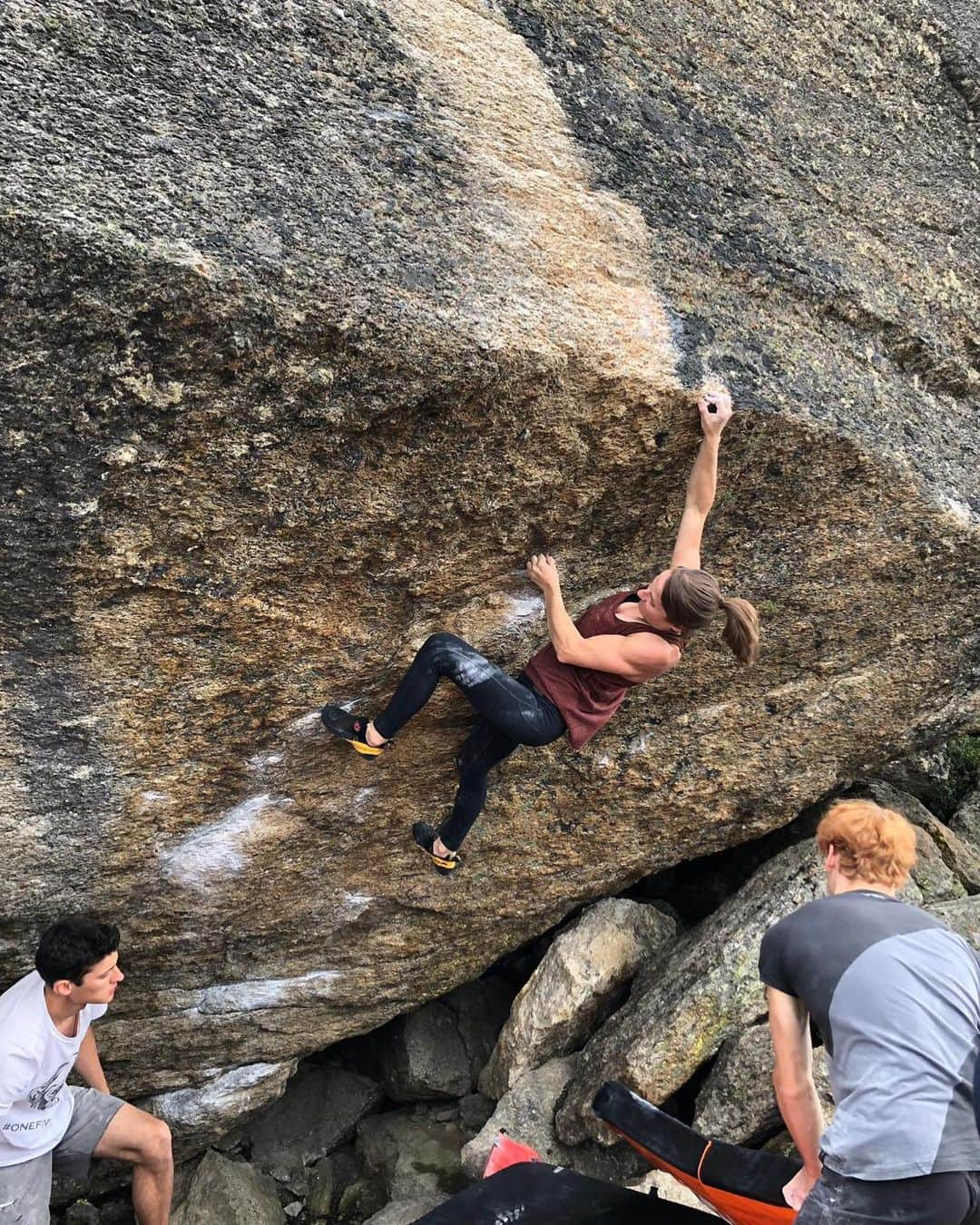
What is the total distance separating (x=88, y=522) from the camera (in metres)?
4.27

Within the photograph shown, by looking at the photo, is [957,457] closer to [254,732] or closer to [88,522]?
[254,732]

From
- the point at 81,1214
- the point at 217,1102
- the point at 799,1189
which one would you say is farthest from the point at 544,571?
the point at 81,1214

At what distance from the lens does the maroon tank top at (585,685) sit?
5.11m

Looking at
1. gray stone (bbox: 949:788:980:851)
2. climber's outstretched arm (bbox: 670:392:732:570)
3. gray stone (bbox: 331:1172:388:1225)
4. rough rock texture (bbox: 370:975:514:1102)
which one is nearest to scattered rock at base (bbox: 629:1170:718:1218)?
rough rock texture (bbox: 370:975:514:1102)

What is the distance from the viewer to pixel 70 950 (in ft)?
15.9

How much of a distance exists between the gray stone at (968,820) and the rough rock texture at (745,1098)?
111 inches

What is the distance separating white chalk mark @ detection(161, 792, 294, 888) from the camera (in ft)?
18.2

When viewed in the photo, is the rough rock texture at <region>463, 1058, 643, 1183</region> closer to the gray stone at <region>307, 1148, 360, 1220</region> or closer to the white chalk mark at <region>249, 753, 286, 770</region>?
the gray stone at <region>307, 1148, 360, 1220</region>

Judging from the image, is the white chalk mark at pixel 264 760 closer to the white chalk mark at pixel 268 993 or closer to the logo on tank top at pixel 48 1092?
the logo on tank top at pixel 48 1092

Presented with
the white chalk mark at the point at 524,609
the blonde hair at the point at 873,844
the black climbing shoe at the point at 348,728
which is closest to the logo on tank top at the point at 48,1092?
the black climbing shoe at the point at 348,728

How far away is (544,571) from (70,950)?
3.16 m

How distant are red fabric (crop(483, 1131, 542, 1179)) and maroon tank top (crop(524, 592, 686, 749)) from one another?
2.75m

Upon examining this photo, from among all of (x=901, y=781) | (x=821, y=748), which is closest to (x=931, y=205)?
(x=821, y=748)

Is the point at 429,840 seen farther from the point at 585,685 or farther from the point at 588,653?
the point at 588,653
